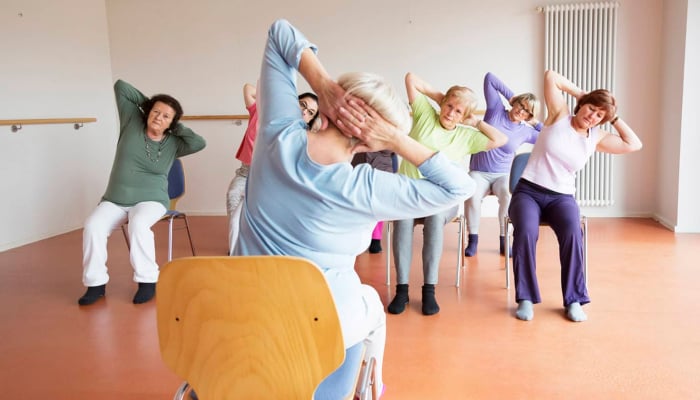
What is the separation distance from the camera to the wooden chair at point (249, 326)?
1102mm

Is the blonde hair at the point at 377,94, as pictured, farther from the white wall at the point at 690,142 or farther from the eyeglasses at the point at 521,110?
the white wall at the point at 690,142

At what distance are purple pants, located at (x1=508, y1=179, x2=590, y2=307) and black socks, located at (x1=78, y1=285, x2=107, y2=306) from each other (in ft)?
7.45

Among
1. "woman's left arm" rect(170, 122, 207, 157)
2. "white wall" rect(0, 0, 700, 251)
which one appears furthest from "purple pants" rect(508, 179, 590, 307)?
"white wall" rect(0, 0, 700, 251)

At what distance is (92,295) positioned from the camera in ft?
10.7

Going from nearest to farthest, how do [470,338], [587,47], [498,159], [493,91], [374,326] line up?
[374,326] < [470,338] < [498,159] < [493,91] < [587,47]

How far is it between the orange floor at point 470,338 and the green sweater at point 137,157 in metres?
0.59

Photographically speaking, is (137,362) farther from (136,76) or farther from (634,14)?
(634,14)

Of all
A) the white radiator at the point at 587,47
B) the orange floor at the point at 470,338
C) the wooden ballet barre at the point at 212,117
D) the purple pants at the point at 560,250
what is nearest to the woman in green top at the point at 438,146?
the orange floor at the point at 470,338

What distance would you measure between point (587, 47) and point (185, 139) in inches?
146

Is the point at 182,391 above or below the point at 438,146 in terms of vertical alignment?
→ below

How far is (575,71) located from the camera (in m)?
5.33

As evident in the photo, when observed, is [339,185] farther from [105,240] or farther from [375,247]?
[375,247]

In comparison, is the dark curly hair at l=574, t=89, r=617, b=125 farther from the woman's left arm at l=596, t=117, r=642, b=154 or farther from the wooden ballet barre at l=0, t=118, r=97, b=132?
the wooden ballet barre at l=0, t=118, r=97, b=132

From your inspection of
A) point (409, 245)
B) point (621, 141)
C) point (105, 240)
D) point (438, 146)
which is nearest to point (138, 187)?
point (105, 240)
